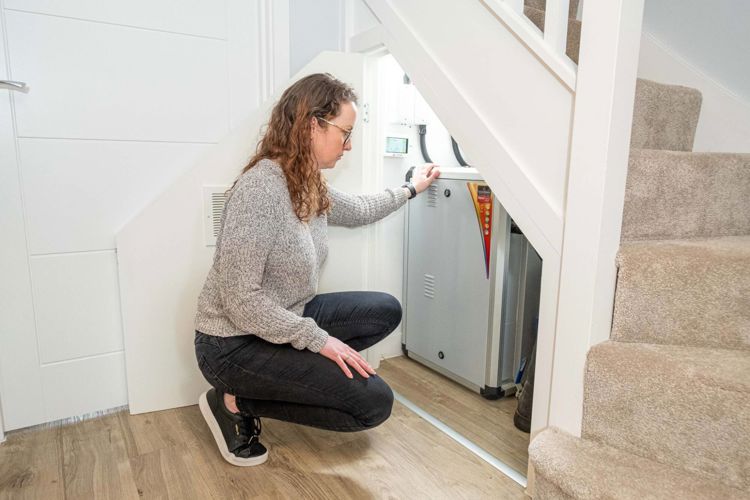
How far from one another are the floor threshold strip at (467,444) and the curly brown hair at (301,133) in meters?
0.86

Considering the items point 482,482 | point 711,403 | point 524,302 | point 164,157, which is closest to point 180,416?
point 164,157

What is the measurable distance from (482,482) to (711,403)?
69 cm

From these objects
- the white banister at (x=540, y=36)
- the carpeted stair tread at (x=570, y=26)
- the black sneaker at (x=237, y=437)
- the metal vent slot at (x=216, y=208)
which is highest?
the carpeted stair tread at (x=570, y=26)

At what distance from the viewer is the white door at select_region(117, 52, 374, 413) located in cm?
169

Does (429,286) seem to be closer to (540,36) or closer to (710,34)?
(540,36)

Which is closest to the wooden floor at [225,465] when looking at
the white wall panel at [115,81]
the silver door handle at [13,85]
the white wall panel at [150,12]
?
the white wall panel at [115,81]

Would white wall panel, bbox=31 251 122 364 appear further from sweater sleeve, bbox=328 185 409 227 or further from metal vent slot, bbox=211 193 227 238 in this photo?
sweater sleeve, bbox=328 185 409 227

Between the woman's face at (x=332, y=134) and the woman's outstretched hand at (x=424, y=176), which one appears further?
the woman's outstretched hand at (x=424, y=176)

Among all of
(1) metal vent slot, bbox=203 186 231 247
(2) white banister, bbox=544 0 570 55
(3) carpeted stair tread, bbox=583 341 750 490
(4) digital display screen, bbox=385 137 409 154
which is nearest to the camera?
(3) carpeted stair tread, bbox=583 341 750 490

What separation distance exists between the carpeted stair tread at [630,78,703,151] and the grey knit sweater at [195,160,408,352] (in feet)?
3.22

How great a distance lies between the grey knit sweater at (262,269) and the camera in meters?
1.31

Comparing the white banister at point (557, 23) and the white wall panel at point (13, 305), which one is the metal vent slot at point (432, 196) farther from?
the white wall panel at point (13, 305)

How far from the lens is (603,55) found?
1.03 metres

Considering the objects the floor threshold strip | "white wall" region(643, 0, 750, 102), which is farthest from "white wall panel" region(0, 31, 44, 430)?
"white wall" region(643, 0, 750, 102)
